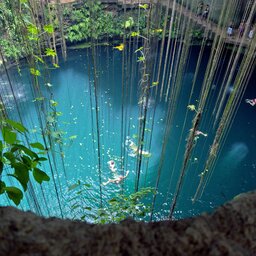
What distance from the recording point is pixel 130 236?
0.41 metres

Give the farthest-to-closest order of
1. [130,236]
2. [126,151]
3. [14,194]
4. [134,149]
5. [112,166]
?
1. [126,151]
2. [112,166]
3. [134,149]
4. [14,194]
5. [130,236]

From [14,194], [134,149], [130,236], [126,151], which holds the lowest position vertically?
[126,151]

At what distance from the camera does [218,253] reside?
1.28 ft

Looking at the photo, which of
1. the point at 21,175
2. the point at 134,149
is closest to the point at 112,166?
the point at 134,149

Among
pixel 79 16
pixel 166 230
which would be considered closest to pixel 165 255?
pixel 166 230

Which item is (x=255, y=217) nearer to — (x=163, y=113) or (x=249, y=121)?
(x=163, y=113)

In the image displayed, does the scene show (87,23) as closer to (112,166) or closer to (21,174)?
(112,166)

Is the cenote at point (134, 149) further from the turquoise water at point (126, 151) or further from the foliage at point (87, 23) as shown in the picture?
the foliage at point (87, 23)

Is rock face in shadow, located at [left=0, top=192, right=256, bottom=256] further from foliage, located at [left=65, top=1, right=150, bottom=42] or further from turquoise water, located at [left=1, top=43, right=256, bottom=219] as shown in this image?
foliage, located at [left=65, top=1, right=150, bottom=42]

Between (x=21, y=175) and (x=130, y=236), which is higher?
(x=130, y=236)

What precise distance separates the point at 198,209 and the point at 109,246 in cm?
399

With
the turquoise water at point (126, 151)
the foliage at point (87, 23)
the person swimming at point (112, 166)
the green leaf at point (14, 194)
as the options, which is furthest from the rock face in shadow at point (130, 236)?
the foliage at point (87, 23)

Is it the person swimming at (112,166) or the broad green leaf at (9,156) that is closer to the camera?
the broad green leaf at (9,156)

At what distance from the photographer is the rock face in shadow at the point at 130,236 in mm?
381
